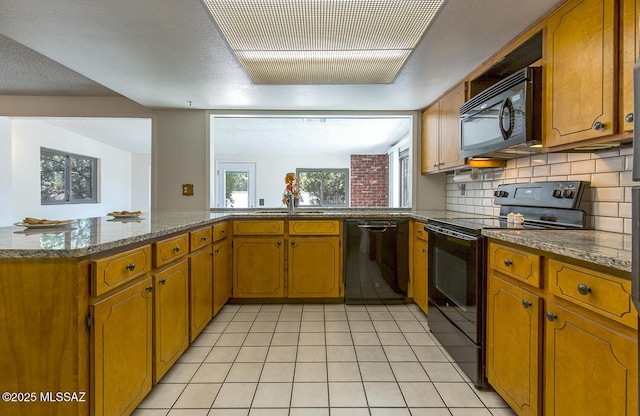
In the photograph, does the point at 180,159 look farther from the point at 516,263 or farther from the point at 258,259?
the point at 516,263

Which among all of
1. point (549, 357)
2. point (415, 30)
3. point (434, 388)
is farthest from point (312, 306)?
point (415, 30)

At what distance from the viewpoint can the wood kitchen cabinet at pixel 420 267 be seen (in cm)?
270

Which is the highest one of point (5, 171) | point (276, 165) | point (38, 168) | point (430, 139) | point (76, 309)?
point (276, 165)

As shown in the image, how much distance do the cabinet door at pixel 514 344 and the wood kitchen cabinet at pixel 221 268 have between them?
1.94 metres

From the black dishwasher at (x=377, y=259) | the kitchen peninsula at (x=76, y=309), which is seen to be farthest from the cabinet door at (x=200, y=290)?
the black dishwasher at (x=377, y=259)

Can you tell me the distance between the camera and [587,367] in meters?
1.05

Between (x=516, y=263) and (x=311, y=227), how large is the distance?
1.87m

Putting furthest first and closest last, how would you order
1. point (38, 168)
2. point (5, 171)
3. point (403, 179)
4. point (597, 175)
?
point (403, 179), point (38, 168), point (5, 171), point (597, 175)

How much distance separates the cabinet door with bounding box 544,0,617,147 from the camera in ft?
4.31

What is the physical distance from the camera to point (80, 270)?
109cm

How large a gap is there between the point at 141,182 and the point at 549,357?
856 cm

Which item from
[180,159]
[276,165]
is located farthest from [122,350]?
[276,165]

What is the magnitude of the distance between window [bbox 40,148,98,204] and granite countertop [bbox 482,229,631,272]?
6.41m

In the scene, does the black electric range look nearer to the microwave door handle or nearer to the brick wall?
the microwave door handle
